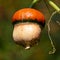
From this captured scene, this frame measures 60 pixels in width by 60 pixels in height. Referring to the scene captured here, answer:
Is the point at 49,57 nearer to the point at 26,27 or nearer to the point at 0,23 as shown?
the point at 0,23

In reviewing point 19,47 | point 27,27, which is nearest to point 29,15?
point 27,27

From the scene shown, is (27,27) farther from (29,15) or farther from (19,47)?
(19,47)

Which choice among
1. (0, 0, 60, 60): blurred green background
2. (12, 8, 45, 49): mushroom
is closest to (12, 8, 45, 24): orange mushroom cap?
(12, 8, 45, 49): mushroom

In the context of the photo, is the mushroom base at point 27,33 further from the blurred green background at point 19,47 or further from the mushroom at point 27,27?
the blurred green background at point 19,47

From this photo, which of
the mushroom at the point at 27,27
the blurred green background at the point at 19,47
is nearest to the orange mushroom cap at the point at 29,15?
the mushroom at the point at 27,27

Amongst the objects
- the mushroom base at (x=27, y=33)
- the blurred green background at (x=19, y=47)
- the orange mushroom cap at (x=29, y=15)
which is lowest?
the blurred green background at (x=19, y=47)

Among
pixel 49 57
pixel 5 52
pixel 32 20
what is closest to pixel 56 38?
pixel 49 57

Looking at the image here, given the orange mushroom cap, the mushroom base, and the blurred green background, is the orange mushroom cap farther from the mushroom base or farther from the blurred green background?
the blurred green background

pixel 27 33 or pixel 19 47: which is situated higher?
pixel 27 33

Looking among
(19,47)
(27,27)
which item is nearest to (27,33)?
(27,27)

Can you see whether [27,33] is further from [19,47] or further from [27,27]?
[19,47]

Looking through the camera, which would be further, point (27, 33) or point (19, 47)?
point (19, 47)

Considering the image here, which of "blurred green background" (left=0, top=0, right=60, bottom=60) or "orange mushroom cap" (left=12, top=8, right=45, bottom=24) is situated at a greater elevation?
"orange mushroom cap" (left=12, top=8, right=45, bottom=24)
